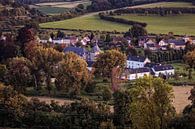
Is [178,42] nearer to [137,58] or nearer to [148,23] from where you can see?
[137,58]

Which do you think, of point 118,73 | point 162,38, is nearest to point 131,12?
point 162,38

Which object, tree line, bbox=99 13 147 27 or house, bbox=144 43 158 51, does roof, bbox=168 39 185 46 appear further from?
tree line, bbox=99 13 147 27

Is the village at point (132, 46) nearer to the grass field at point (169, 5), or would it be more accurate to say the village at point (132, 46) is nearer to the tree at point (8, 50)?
the tree at point (8, 50)

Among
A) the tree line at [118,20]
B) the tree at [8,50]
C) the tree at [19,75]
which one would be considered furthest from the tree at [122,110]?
the tree line at [118,20]

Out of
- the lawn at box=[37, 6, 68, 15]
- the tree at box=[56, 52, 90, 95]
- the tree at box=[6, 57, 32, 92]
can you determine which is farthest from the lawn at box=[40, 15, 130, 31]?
the tree at box=[56, 52, 90, 95]

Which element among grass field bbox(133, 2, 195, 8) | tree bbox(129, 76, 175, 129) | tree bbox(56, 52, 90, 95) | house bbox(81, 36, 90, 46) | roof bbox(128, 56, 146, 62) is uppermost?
tree bbox(129, 76, 175, 129)

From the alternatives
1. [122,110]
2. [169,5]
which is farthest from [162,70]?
[169,5]
